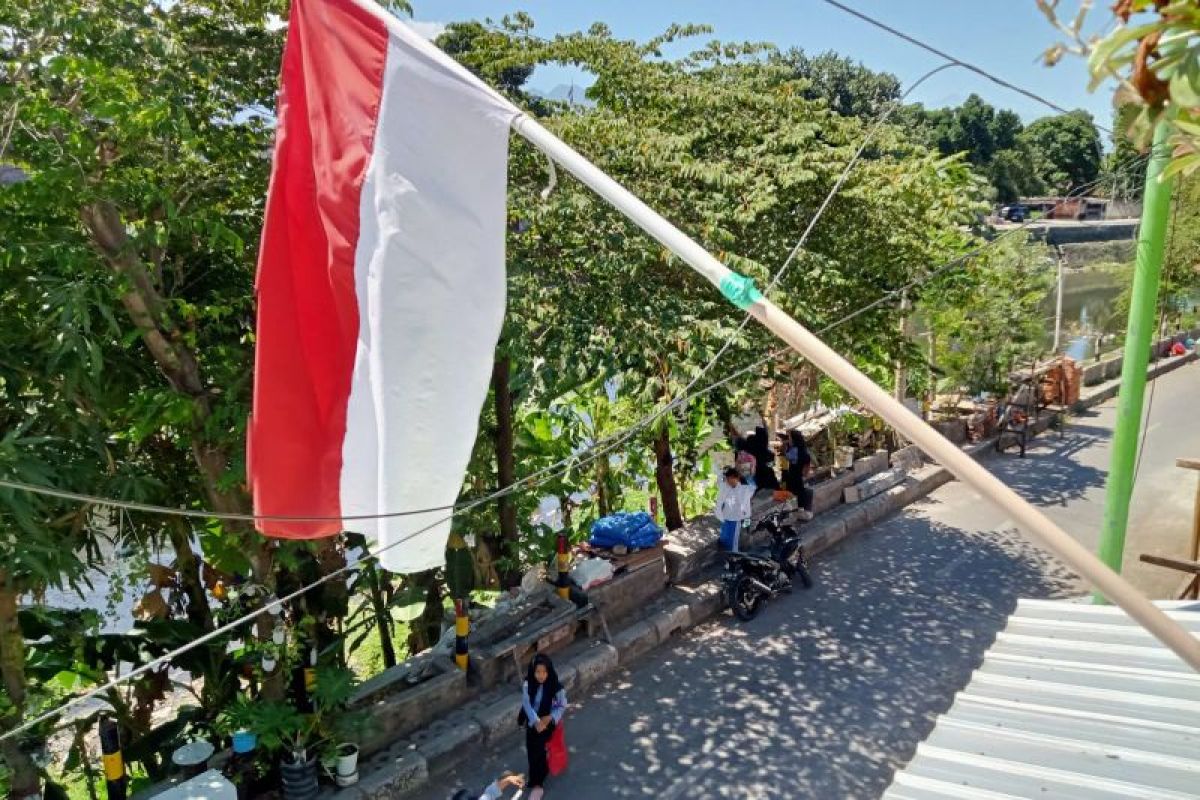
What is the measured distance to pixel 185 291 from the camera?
7121 mm

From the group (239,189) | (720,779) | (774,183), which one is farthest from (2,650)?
(774,183)

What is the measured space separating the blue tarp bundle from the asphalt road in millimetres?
1194

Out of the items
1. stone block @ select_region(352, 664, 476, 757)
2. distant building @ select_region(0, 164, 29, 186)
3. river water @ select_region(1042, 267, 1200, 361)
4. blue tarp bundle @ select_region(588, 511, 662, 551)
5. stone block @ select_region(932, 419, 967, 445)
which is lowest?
stone block @ select_region(352, 664, 476, 757)

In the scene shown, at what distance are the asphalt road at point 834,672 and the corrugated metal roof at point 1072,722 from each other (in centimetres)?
280

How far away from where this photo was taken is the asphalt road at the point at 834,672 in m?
7.41

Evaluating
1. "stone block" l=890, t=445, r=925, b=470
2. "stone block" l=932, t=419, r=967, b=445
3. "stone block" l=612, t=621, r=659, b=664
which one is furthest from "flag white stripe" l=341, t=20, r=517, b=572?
"stone block" l=932, t=419, r=967, b=445

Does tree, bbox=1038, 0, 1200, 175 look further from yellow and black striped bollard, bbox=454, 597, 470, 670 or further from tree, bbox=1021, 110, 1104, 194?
tree, bbox=1021, 110, 1104, 194

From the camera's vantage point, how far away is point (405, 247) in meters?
3.34

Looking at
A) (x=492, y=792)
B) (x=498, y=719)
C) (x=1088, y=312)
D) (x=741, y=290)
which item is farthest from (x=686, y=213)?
(x=1088, y=312)

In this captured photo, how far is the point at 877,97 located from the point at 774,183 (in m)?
42.5

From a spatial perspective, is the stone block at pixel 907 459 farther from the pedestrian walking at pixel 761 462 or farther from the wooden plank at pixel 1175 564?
the wooden plank at pixel 1175 564

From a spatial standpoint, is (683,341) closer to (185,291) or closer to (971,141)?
(185,291)

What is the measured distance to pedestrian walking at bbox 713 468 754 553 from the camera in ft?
34.6

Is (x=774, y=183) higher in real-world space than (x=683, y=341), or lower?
higher
